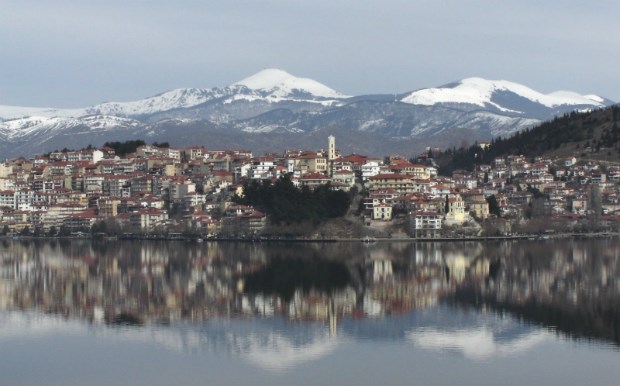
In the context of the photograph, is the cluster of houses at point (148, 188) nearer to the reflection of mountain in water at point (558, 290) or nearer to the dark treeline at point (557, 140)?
the dark treeline at point (557, 140)

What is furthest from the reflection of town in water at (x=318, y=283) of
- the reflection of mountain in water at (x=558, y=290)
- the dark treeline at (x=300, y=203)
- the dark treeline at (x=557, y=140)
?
the dark treeline at (x=557, y=140)

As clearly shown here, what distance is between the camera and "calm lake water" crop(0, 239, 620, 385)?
70.7ft

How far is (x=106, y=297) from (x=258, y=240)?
25.1m

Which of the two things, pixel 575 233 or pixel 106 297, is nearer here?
pixel 106 297

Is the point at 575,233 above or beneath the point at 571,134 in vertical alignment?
beneath

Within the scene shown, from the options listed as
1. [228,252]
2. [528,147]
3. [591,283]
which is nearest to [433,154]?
[528,147]

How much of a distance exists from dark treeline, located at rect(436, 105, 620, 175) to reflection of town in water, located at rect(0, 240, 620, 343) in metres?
28.1

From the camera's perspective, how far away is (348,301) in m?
30.9

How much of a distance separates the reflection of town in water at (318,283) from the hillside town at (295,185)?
803 centimetres

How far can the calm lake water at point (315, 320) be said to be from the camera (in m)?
21.5

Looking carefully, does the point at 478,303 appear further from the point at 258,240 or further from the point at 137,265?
the point at 258,240

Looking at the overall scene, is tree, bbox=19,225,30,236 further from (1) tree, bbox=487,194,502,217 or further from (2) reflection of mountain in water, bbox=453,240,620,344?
(2) reflection of mountain in water, bbox=453,240,620,344

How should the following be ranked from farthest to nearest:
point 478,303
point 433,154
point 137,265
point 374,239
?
1. point 433,154
2. point 374,239
3. point 137,265
4. point 478,303

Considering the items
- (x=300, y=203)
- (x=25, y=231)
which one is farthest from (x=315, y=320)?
(x=25, y=231)
